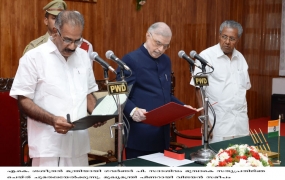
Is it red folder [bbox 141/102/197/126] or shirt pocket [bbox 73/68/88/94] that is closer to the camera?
red folder [bbox 141/102/197/126]

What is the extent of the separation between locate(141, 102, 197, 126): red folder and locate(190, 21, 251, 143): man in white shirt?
2.80ft

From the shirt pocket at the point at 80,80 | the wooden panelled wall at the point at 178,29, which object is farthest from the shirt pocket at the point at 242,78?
the wooden panelled wall at the point at 178,29

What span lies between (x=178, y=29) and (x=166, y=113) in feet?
15.7

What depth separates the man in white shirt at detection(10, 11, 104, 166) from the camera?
233 centimetres

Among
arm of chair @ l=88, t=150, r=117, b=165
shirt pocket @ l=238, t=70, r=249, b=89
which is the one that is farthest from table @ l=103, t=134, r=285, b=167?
arm of chair @ l=88, t=150, r=117, b=165

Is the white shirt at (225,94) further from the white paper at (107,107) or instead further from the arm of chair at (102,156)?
the white paper at (107,107)

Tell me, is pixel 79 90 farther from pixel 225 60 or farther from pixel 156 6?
pixel 156 6

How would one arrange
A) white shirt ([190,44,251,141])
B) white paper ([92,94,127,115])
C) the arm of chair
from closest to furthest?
white paper ([92,94,127,115])
the arm of chair
white shirt ([190,44,251,141])

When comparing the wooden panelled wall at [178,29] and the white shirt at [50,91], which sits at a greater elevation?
the wooden panelled wall at [178,29]

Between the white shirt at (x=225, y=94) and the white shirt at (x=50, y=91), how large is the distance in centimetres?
129

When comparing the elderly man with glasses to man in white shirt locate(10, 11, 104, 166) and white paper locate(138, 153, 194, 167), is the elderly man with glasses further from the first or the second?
man in white shirt locate(10, 11, 104, 166)

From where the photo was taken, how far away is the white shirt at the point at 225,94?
341 cm

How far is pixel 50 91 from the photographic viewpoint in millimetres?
2381
